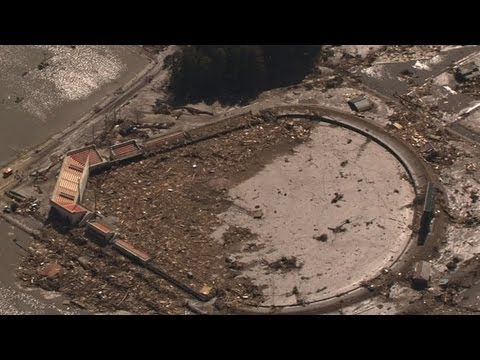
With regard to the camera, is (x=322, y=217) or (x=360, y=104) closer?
(x=322, y=217)

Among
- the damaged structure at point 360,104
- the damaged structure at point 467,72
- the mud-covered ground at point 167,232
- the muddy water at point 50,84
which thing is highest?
the damaged structure at point 467,72

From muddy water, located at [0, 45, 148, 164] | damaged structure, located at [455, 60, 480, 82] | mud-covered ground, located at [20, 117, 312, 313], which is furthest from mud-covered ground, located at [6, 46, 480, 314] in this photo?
muddy water, located at [0, 45, 148, 164]

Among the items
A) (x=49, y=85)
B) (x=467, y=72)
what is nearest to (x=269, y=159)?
(x=467, y=72)

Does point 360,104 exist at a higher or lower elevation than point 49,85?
higher

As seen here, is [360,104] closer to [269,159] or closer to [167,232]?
[269,159]

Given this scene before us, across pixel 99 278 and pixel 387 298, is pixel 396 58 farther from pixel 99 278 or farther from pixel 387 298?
pixel 99 278

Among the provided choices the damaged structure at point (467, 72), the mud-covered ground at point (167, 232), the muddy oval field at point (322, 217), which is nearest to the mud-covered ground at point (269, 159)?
the mud-covered ground at point (167, 232)

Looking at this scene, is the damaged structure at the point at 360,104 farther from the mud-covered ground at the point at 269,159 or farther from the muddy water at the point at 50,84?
the muddy water at the point at 50,84

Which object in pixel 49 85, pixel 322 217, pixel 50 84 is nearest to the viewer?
pixel 322 217
